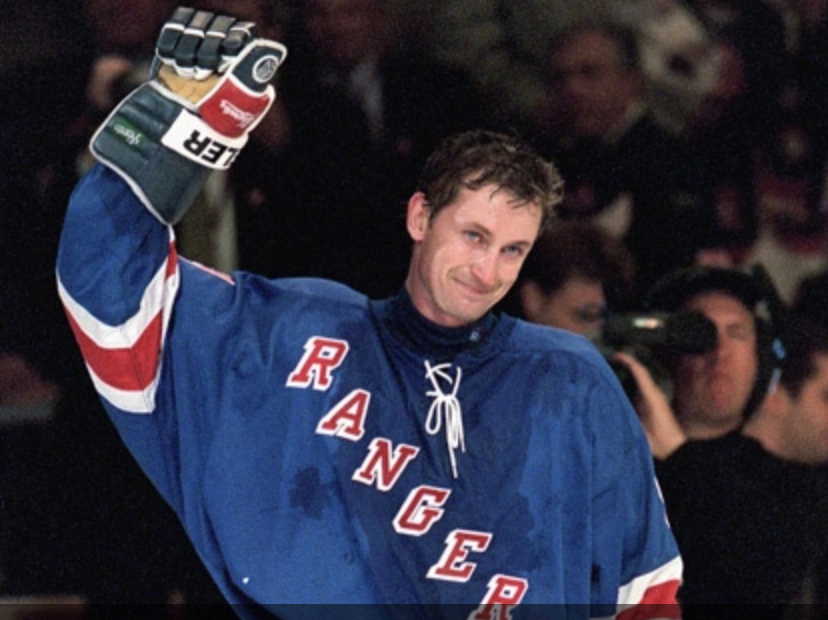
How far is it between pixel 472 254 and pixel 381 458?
1.02 feet

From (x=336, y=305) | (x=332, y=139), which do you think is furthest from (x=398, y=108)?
(x=336, y=305)

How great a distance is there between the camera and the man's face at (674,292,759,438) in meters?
2.15

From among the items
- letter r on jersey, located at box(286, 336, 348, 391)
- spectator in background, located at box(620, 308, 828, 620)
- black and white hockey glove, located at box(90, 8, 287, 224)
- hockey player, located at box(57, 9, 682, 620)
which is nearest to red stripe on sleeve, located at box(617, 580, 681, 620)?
hockey player, located at box(57, 9, 682, 620)

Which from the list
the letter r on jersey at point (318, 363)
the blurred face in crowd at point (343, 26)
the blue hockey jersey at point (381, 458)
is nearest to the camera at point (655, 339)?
the blue hockey jersey at point (381, 458)

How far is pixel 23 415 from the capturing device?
2137 mm

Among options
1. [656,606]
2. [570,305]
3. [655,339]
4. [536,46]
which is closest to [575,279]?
[570,305]

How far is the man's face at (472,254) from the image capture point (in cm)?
192

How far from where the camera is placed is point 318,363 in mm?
1958

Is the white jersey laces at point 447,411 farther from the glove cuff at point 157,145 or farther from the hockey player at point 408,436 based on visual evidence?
the glove cuff at point 157,145

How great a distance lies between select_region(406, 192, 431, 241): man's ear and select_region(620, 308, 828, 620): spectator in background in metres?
0.44

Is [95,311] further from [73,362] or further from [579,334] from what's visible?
[579,334]

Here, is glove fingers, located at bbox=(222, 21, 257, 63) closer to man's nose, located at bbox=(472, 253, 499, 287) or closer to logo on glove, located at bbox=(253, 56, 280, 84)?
logo on glove, located at bbox=(253, 56, 280, 84)

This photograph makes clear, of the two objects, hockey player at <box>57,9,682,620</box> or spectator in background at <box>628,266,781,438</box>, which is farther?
spectator in background at <box>628,266,781,438</box>

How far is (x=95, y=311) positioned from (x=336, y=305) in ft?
1.13
